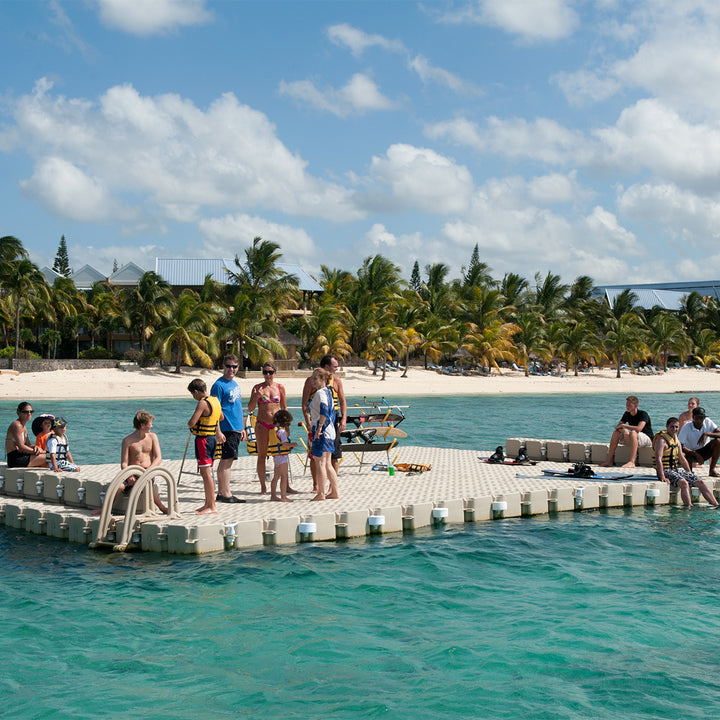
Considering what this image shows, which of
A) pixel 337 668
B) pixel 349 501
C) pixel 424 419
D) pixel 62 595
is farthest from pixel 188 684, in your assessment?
pixel 424 419

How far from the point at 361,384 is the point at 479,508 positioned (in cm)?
3756

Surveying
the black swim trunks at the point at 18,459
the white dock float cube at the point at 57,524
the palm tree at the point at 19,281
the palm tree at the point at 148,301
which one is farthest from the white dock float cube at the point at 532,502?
the palm tree at the point at 148,301

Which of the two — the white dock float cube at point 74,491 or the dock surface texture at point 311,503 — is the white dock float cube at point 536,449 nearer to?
the dock surface texture at point 311,503

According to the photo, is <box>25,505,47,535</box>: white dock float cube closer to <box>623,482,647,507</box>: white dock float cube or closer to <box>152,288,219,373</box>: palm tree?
<box>623,482,647,507</box>: white dock float cube

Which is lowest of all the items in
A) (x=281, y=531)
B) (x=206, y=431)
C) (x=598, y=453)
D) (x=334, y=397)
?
(x=281, y=531)

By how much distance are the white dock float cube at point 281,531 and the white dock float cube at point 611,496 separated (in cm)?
525

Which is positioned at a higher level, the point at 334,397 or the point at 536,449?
the point at 334,397

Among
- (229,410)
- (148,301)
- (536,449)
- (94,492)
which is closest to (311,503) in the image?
(229,410)

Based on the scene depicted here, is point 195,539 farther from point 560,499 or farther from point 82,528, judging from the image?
point 560,499

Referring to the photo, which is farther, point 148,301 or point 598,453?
point 148,301

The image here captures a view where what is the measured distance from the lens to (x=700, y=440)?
42.7 feet

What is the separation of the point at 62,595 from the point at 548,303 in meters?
66.1

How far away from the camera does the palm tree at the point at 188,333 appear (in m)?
46.5

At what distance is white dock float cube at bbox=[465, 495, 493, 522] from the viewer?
1122 centimetres
